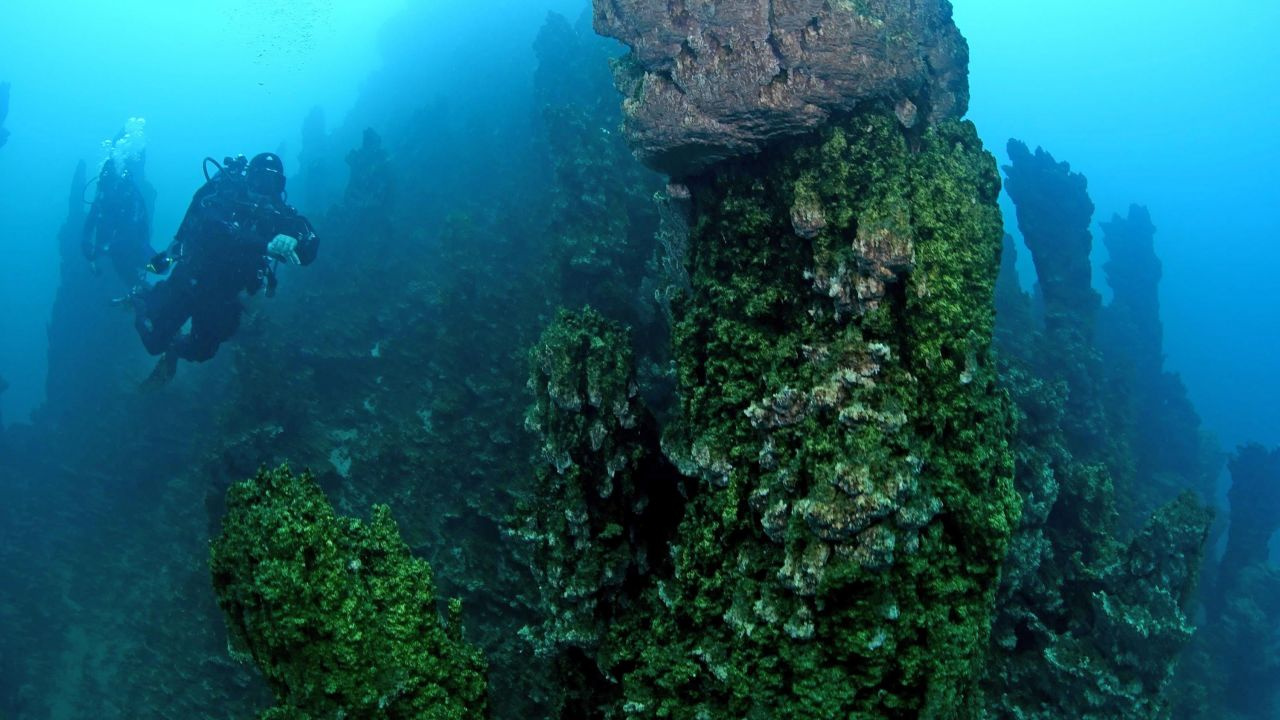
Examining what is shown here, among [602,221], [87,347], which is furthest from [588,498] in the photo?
[87,347]

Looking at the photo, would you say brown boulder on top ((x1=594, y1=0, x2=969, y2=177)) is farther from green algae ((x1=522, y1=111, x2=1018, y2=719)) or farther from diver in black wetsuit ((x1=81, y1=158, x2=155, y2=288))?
diver in black wetsuit ((x1=81, y1=158, x2=155, y2=288))

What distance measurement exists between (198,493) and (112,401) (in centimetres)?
881

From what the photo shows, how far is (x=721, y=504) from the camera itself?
187 inches

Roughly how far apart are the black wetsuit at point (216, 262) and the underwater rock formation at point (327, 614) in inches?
468

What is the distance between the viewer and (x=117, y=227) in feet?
79.0

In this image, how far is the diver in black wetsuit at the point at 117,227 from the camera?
936 inches

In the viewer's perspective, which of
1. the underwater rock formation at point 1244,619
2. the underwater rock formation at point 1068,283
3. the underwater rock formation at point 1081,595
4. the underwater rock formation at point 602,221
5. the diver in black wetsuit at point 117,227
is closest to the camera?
the underwater rock formation at point 1081,595

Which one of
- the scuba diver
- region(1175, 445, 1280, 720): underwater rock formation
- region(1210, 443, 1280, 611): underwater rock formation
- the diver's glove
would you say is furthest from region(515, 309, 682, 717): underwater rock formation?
region(1210, 443, 1280, 611): underwater rock formation

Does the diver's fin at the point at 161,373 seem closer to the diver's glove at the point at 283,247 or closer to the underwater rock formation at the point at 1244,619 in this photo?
the diver's glove at the point at 283,247

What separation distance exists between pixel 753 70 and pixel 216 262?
46.1ft

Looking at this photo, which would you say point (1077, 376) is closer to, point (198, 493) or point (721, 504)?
point (721, 504)

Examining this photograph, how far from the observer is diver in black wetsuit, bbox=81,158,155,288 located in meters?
23.8

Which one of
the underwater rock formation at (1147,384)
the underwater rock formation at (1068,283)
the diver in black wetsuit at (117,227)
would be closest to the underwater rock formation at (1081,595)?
the underwater rock formation at (1068,283)

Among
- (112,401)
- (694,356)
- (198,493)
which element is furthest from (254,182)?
(694,356)
